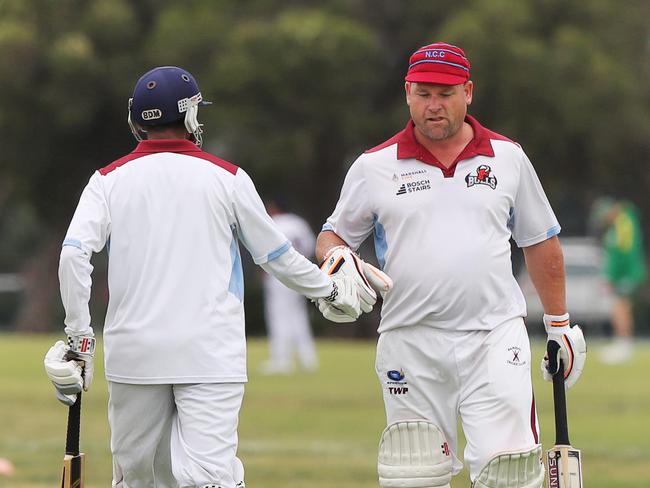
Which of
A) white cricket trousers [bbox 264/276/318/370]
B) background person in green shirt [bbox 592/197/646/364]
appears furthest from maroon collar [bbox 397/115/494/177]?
background person in green shirt [bbox 592/197/646/364]

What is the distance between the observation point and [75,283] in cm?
639

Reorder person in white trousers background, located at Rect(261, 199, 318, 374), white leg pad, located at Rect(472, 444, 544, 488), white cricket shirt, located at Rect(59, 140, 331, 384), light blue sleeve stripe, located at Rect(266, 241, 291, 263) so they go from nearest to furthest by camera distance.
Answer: white cricket shirt, located at Rect(59, 140, 331, 384), light blue sleeve stripe, located at Rect(266, 241, 291, 263), white leg pad, located at Rect(472, 444, 544, 488), person in white trousers background, located at Rect(261, 199, 318, 374)

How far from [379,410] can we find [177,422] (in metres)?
8.70

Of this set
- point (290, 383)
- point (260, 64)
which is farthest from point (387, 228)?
point (260, 64)

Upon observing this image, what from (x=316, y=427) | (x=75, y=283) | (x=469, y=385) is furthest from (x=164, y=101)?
(x=316, y=427)

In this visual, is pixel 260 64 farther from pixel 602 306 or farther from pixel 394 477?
pixel 394 477

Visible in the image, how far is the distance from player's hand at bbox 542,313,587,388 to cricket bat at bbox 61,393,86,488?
2.20m

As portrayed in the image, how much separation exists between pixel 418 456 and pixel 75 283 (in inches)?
67.9

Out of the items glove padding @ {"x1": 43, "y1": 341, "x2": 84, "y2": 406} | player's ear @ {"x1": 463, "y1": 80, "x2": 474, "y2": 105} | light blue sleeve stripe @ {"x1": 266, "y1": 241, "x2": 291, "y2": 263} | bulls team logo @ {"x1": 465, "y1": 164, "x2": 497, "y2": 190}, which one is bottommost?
glove padding @ {"x1": 43, "y1": 341, "x2": 84, "y2": 406}

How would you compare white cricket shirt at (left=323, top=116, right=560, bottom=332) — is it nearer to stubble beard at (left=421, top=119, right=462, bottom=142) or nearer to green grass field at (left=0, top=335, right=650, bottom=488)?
stubble beard at (left=421, top=119, right=462, bottom=142)

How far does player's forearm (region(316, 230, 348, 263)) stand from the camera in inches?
289

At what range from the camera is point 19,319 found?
39.2 meters

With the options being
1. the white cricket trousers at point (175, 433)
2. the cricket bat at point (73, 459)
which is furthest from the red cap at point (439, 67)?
Result: the cricket bat at point (73, 459)

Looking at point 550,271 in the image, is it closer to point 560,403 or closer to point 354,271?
point 560,403
